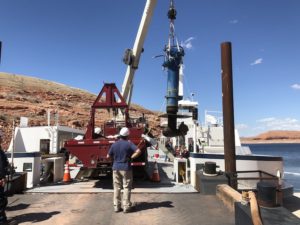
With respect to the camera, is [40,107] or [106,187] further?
[40,107]

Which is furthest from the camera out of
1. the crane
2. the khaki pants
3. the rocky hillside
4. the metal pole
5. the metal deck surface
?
the rocky hillside

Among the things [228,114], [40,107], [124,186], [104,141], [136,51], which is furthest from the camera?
[40,107]

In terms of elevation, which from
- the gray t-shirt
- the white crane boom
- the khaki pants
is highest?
the white crane boom

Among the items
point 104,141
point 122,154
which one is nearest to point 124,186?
point 122,154

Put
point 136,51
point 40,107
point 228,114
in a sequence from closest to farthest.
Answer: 1. point 228,114
2. point 136,51
3. point 40,107

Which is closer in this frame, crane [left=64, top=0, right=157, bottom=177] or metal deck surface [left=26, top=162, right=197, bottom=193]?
metal deck surface [left=26, top=162, right=197, bottom=193]

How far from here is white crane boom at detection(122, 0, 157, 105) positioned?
61.4 ft

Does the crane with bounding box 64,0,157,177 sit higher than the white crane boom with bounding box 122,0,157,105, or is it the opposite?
the white crane boom with bounding box 122,0,157,105

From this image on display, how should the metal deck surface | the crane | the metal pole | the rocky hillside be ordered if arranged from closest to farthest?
the metal pole < the metal deck surface < the crane < the rocky hillside

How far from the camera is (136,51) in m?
19.5

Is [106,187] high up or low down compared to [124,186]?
down

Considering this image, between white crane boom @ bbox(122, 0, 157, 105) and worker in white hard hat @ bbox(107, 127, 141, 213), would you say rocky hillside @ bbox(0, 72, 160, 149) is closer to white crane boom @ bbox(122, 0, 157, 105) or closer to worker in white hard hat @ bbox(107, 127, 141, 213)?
white crane boom @ bbox(122, 0, 157, 105)

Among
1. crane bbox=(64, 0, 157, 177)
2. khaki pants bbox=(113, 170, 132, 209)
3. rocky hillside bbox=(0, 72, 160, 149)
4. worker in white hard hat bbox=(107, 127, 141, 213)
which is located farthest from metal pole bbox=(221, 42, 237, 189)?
rocky hillside bbox=(0, 72, 160, 149)

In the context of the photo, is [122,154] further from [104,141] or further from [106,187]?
[106,187]
